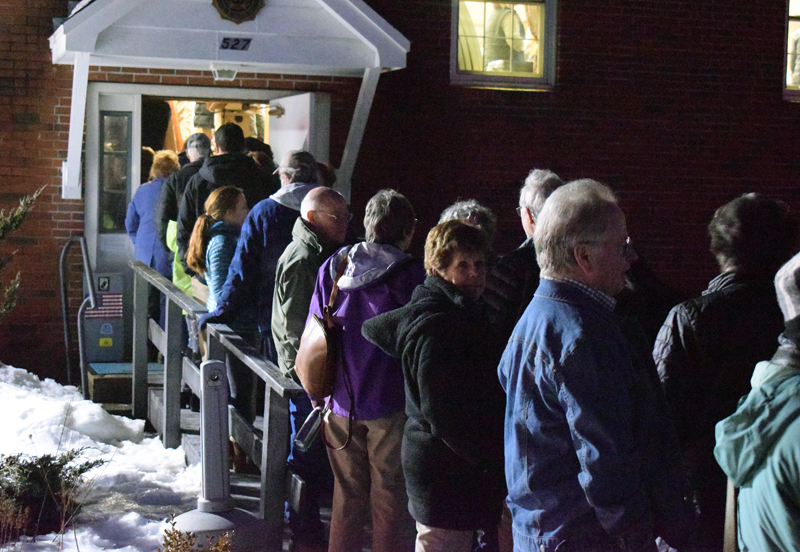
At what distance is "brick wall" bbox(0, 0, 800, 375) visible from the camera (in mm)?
8500

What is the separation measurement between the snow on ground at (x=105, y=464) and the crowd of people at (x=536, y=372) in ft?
2.68

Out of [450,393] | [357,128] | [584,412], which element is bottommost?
[450,393]

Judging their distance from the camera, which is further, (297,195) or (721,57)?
(721,57)

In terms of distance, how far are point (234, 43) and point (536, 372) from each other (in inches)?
230

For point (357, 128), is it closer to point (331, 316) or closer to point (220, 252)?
point (220, 252)

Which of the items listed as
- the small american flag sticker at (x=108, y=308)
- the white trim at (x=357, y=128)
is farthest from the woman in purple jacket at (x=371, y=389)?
the small american flag sticker at (x=108, y=308)

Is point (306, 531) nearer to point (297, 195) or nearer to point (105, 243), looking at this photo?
point (297, 195)

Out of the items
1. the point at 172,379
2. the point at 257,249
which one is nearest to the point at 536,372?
the point at 257,249

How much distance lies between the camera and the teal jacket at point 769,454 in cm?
255

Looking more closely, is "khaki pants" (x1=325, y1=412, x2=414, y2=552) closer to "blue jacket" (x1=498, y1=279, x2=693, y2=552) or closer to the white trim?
"blue jacket" (x1=498, y1=279, x2=693, y2=552)

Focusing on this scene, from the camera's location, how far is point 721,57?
10180 mm

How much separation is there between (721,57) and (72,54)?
6.57 m

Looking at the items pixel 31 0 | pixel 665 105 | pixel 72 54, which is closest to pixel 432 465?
pixel 72 54

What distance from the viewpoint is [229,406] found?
5805mm
